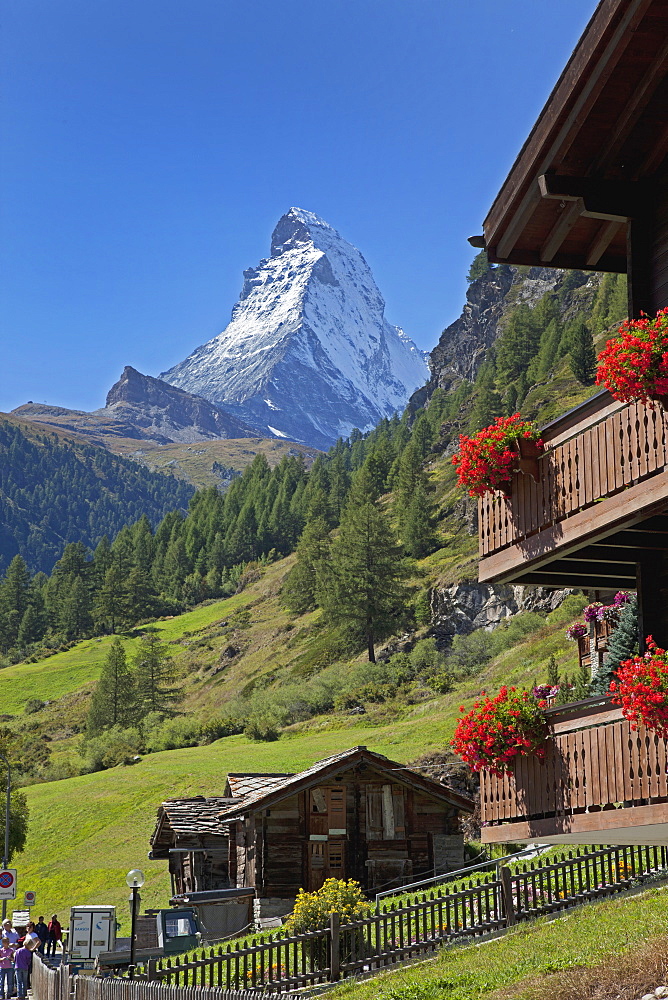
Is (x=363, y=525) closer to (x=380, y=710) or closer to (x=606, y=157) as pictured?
(x=380, y=710)

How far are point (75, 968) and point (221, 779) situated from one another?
29516mm

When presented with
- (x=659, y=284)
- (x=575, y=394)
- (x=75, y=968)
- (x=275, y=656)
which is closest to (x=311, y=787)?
(x=75, y=968)

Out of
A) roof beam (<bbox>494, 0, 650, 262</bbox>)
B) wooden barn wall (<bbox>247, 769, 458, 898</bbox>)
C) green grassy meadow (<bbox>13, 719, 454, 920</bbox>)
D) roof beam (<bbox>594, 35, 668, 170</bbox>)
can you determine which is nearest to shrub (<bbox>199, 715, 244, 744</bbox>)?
green grassy meadow (<bbox>13, 719, 454, 920</bbox>)

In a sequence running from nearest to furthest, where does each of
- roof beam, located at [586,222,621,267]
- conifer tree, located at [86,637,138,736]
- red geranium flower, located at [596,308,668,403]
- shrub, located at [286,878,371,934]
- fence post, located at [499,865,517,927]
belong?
1. red geranium flower, located at [596,308,668,403]
2. roof beam, located at [586,222,621,267]
3. fence post, located at [499,865,517,927]
4. shrub, located at [286,878,371,934]
5. conifer tree, located at [86,637,138,736]

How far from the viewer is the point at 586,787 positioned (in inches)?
460

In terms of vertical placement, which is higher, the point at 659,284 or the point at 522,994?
the point at 659,284

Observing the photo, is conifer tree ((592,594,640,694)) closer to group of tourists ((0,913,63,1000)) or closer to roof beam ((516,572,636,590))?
roof beam ((516,572,636,590))

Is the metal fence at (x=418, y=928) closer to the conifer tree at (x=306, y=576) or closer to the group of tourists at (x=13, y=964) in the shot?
the group of tourists at (x=13, y=964)

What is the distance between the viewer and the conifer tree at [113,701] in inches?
3561

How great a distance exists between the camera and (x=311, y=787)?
3512cm

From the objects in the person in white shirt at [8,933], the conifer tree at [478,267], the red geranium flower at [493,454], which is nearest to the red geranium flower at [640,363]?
the red geranium flower at [493,454]

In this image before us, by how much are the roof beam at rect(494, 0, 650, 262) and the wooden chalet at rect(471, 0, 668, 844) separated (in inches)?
0.5

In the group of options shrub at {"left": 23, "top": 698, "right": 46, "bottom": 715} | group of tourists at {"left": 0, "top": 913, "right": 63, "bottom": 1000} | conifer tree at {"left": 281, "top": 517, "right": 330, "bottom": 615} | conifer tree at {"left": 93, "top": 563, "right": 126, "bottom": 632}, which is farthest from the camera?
conifer tree at {"left": 93, "top": 563, "right": 126, "bottom": 632}

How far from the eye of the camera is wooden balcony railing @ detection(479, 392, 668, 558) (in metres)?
10.6
